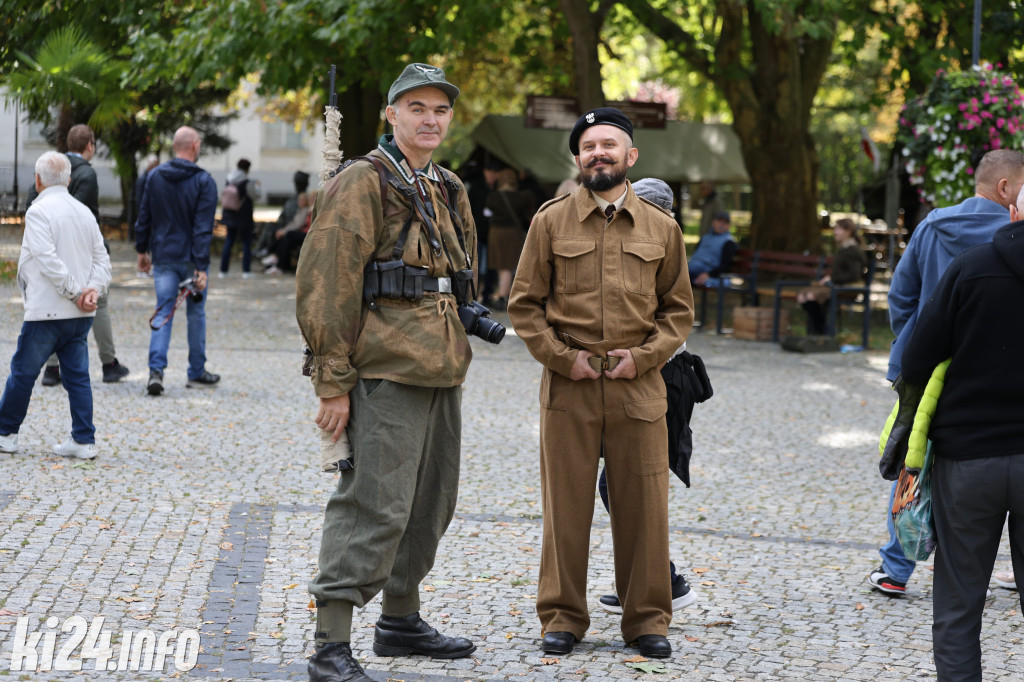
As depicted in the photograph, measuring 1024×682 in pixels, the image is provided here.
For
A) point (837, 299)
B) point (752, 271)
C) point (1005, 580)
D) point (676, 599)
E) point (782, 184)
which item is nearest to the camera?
point (676, 599)

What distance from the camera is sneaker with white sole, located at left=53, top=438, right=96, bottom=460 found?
7.37m

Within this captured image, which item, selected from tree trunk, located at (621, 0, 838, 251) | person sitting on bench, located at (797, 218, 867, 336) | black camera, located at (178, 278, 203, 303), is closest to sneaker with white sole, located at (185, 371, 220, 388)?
black camera, located at (178, 278, 203, 303)

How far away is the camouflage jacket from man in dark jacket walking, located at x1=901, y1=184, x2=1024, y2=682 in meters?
1.51

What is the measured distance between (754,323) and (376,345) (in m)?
11.4

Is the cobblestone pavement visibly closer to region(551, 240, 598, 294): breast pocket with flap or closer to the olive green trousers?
the olive green trousers

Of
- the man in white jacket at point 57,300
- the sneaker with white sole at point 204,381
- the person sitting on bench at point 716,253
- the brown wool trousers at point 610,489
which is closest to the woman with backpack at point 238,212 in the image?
the person sitting on bench at point 716,253

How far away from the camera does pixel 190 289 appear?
9773 mm

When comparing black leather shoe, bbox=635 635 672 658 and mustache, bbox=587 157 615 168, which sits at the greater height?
mustache, bbox=587 157 615 168

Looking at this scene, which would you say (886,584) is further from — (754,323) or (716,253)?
(716,253)

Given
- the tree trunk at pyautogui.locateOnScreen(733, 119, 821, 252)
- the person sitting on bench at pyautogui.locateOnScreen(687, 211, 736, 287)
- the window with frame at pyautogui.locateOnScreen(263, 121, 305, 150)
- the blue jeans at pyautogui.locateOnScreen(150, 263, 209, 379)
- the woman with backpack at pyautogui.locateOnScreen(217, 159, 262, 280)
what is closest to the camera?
the blue jeans at pyautogui.locateOnScreen(150, 263, 209, 379)

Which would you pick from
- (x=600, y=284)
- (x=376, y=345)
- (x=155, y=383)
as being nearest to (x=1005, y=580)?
(x=600, y=284)

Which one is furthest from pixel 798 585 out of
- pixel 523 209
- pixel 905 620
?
pixel 523 209

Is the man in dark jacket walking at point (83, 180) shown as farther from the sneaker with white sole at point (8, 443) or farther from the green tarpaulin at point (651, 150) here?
the green tarpaulin at point (651, 150)

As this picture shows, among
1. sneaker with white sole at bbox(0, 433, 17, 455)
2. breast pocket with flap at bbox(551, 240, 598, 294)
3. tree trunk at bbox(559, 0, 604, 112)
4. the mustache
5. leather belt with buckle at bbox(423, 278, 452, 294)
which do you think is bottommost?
sneaker with white sole at bbox(0, 433, 17, 455)
